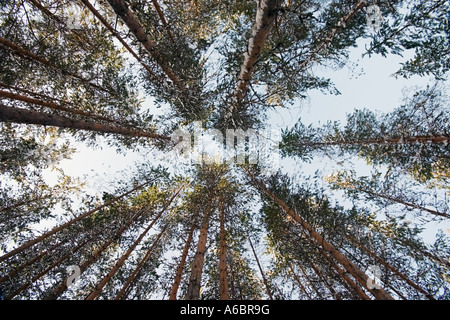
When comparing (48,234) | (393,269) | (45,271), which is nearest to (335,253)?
(393,269)

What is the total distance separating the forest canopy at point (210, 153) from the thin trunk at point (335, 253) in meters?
0.05

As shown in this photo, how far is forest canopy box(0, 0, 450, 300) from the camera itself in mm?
5633

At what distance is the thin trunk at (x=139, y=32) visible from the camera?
15.5ft

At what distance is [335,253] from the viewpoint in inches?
216

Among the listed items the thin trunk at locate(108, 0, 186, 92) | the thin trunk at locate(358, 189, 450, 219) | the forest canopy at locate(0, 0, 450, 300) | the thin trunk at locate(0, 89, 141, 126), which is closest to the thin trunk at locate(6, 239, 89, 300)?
the forest canopy at locate(0, 0, 450, 300)

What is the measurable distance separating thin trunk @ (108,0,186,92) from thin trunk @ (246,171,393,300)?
5.57 m

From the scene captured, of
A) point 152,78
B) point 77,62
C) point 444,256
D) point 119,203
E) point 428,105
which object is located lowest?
point 444,256

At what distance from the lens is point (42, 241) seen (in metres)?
6.87

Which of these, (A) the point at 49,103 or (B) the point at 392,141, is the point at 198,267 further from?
(A) the point at 49,103

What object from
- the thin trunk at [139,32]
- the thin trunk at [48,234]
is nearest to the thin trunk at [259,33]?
the thin trunk at [139,32]

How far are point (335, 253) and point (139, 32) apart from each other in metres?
8.13

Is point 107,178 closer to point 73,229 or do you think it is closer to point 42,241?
point 73,229
